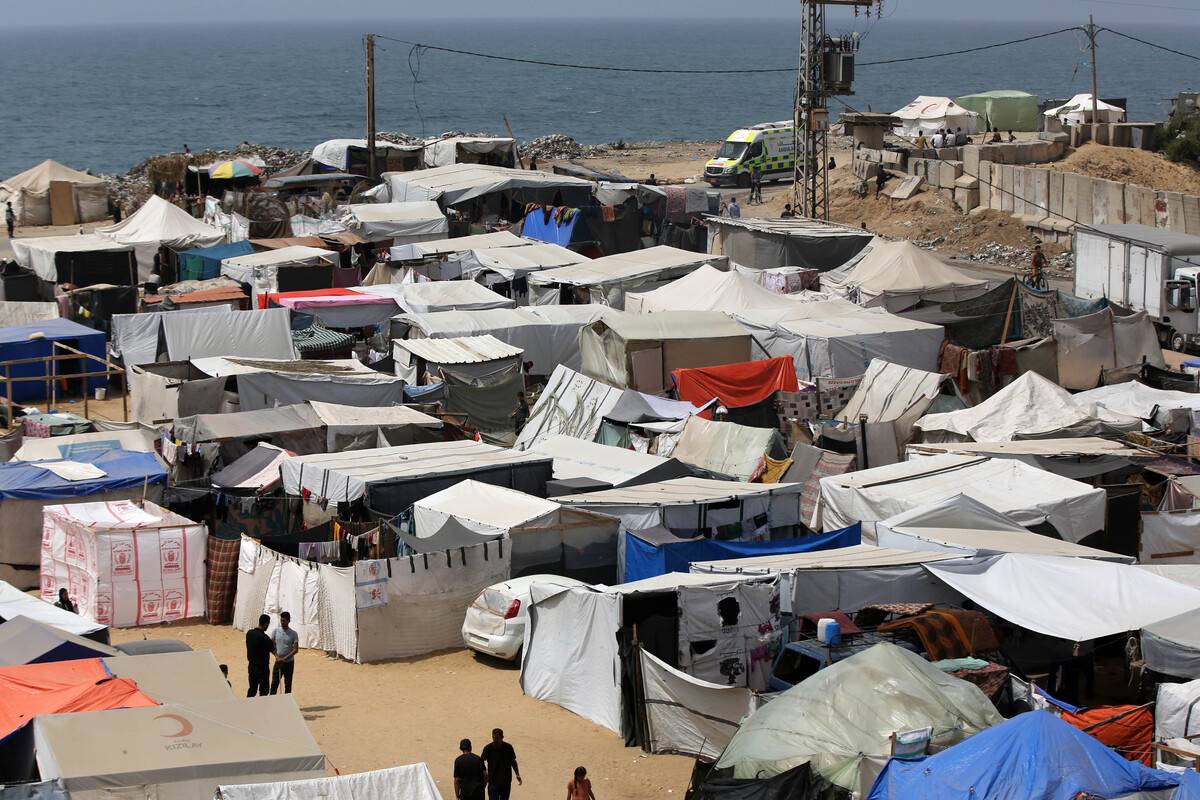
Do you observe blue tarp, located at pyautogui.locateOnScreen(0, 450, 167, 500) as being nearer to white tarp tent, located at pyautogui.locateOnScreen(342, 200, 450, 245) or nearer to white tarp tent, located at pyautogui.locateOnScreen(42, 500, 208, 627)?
white tarp tent, located at pyautogui.locateOnScreen(42, 500, 208, 627)

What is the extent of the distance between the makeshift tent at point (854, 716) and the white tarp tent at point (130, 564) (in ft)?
23.5

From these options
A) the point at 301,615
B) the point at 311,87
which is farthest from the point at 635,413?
the point at 311,87

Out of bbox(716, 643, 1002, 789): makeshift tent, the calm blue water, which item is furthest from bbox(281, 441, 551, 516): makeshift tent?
the calm blue water

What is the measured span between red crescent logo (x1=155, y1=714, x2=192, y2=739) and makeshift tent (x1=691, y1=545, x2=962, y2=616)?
5058 mm

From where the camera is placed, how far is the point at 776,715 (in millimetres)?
11391

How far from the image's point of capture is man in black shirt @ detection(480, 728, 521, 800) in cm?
1155

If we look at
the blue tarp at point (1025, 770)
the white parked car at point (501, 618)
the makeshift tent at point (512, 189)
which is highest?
the makeshift tent at point (512, 189)

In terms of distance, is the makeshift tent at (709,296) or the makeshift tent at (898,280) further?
the makeshift tent at (898,280)

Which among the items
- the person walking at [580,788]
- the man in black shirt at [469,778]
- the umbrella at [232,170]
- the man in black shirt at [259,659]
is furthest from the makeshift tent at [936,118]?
the man in black shirt at [469,778]

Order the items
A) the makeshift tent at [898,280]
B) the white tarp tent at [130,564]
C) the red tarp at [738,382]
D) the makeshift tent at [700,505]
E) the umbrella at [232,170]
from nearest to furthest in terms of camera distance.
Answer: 1. the white tarp tent at [130,564]
2. the makeshift tent at [700,505]
3. the red tarp at [738,382]
4. the makeshift tent at [898,280]
5. the umbrella at [232,170]

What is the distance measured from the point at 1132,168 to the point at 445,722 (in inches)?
1493

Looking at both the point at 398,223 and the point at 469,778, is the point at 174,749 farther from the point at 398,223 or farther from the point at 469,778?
the point at 398,223

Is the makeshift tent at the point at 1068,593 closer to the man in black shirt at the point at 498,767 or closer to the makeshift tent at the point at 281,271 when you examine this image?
the man in black shirt at the point at 498,767

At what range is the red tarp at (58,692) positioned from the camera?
1121 cm
